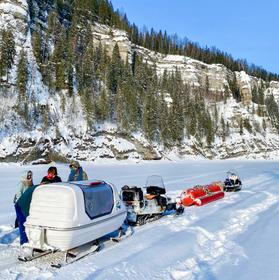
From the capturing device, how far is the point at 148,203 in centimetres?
1267

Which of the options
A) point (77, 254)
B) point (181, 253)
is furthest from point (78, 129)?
point (181, 253)

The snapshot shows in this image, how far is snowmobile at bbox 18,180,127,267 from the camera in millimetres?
7719

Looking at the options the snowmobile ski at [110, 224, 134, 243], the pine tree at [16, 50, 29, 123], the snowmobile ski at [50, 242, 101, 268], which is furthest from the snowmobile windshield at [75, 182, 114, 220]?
the pine tree at [16, 50, 29, 123]

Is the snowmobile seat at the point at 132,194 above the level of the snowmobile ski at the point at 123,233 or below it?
above

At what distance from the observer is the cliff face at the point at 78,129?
46406 millimetres

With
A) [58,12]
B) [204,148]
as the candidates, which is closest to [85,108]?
[58,12]

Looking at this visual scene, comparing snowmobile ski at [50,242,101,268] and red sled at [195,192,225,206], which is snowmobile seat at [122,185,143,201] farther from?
red sled at [195,192,225,206]

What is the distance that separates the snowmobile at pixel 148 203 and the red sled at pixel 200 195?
2.19 m

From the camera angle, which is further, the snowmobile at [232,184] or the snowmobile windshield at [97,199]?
the snowmobile at [232,184]

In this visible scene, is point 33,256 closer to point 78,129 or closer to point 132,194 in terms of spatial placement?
point 132,194

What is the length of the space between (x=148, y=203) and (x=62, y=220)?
5.34 m

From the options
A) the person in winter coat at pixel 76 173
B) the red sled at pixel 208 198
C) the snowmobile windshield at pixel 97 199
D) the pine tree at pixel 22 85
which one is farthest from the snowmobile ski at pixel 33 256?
the pine tree at pixel 22 85

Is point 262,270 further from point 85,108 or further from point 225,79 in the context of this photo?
point 225,79

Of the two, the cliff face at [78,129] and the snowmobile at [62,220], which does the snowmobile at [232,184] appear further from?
the cliff face at [78,129]
